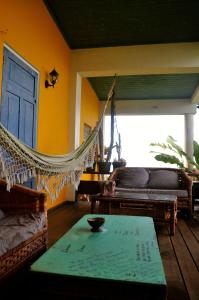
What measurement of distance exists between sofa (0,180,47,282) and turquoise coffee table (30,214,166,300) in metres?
0.28

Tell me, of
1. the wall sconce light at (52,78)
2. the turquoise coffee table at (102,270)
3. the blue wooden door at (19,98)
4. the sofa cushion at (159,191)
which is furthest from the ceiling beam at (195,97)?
the turquoise coffee table at (102,270)

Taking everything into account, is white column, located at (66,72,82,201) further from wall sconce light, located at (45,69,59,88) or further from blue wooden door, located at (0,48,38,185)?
blue wooden door, located at (0,48,38,185)

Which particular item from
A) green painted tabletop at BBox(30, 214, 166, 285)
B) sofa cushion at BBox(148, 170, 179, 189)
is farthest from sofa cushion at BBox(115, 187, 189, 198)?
green painted tabletop at BBox(30, 214, 166, 285)

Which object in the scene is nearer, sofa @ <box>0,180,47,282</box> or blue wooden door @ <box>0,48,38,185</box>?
sofa @ <box>0,180,47,282</box>

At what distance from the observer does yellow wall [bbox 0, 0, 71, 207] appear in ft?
9.09

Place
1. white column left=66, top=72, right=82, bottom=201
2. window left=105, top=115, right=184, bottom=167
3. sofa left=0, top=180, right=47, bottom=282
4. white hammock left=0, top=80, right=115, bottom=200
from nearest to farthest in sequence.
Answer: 1. sofa left=0, top=180, right=47, bottom=282
2. white hammock left=0, top=80, right=115, bottom=200
3. white column left=66, top=72, right=82, bottom=201
4. window left=105, top=115, right=184, bottom=167

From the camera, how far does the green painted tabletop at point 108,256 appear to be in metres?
1.04

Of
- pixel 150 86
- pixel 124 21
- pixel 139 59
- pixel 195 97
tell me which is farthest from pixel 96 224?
pixel 195 97

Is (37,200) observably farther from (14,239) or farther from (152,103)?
(152,103)

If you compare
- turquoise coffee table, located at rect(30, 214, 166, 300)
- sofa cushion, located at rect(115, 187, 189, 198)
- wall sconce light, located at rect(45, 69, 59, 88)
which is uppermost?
wall sconce light, located at rect(45, 69, 59, 88)

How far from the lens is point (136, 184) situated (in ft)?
13.2

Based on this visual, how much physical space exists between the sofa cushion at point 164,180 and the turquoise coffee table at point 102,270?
8.60 ft

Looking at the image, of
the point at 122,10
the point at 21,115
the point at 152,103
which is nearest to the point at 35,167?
the point at 21,115

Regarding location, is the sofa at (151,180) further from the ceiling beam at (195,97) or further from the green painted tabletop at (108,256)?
the ceiling beam at (195,97)
